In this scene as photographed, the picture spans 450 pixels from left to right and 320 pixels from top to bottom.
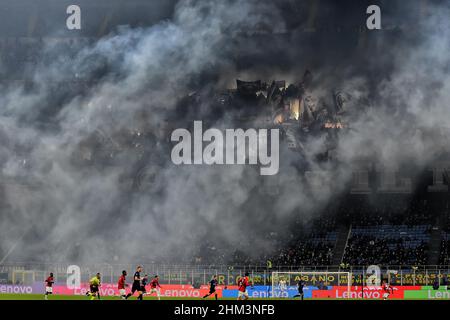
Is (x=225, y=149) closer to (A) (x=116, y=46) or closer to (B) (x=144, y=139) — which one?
(B) (x=144, y=139)

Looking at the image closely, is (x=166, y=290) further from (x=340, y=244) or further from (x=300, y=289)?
(x=340, y=244)

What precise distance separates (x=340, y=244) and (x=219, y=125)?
11.2 meters

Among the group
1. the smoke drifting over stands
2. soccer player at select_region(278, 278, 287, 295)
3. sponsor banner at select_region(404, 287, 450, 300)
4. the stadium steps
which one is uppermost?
the smoke drifting over stands

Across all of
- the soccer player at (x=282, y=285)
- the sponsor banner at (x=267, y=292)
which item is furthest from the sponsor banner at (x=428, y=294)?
the soccer player at (x=282, y=285)

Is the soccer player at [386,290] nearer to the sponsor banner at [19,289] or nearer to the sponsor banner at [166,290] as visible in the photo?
the sponsor banner at [166,290]

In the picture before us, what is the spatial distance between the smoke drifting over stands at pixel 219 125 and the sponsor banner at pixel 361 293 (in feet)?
18.6

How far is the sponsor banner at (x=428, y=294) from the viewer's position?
4992 centimetres

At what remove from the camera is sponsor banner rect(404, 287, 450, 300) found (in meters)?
49.9

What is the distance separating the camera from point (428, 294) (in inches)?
1993

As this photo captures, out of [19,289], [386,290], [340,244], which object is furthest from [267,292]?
[19,289]

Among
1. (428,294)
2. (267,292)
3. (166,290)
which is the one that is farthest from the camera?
(166,290)

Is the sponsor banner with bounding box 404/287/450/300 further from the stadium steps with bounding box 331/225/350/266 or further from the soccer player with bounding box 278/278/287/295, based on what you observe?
the stadium steps with bounding box 331/225/350/266

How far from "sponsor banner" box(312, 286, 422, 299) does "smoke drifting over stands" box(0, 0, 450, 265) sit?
5672 millimetres

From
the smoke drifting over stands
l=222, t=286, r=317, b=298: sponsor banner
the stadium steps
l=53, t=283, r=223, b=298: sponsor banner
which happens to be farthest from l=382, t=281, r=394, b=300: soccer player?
l=53, t=283, r=223, b=298: sponsor banner
